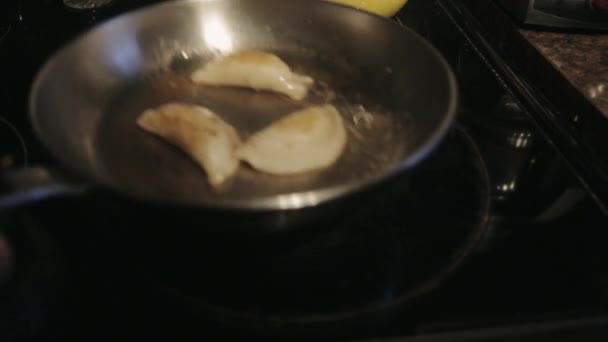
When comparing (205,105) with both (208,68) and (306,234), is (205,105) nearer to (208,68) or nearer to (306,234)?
(208,68)

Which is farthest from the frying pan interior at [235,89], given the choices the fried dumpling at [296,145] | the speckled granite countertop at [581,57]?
the speckled granite countertop at [581,57]

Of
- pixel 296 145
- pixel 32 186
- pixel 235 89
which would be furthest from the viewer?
pixel 235 89

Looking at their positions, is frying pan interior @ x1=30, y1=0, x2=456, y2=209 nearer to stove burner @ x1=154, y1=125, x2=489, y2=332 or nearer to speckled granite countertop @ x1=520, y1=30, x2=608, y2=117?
stove burner @ x1=154, y1=125, x2=489, y2=332

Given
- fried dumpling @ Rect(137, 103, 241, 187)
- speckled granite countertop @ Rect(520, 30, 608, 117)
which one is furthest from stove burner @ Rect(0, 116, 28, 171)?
speckled granite countertop @ Rect(520, 30, 608, 117)

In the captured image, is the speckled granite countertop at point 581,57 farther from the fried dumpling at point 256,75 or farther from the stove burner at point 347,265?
the fried dumpling at point 256,75

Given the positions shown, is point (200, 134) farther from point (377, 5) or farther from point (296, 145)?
point (377, 5)

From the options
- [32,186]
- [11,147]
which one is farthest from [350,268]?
[11,147]
